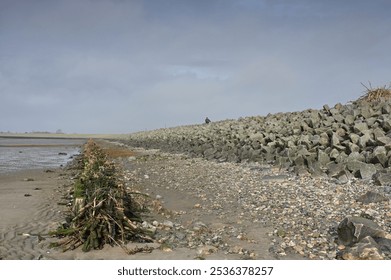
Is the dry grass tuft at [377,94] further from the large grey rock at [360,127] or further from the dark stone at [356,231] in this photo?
the dark stone at [356,231]

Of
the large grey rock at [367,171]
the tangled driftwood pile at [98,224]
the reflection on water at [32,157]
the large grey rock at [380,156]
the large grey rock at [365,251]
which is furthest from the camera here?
the reflection on water at [32,157]

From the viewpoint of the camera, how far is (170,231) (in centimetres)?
620

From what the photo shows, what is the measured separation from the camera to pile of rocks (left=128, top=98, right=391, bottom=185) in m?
9.35

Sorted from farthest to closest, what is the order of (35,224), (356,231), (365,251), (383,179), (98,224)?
(383,179)
(35,224)
(98,224)
(356,231)
(365,251)

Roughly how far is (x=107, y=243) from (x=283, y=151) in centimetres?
850

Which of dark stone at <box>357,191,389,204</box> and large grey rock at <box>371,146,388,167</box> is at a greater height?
large grey rock at <box>371,146,388,167</box>

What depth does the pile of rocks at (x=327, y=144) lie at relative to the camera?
935 centimetres

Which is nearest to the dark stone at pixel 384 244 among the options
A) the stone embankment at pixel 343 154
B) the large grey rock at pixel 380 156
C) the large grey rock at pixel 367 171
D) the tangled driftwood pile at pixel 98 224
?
the stone embankment at pixel 343 154

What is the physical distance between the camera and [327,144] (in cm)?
1166

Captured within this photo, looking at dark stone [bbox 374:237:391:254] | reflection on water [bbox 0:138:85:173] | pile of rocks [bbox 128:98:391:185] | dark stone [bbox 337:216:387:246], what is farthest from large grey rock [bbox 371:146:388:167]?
reflection on water [bbox 0:138:85:173]

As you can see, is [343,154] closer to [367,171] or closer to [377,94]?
[367,171]

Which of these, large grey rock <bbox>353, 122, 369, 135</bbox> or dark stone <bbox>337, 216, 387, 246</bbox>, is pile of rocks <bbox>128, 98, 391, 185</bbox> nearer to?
large grey rock <bbox>353, 122, 369, 135</bbox>

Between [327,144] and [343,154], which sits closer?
[343,154]

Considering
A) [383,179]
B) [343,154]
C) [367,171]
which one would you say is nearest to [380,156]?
[367,171]
